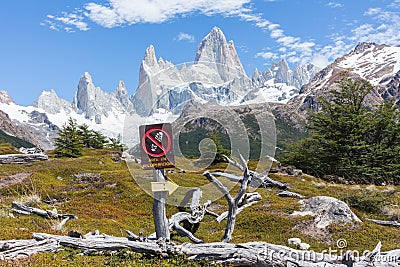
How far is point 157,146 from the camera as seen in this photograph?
35.0 feet

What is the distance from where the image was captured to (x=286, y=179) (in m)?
38.2

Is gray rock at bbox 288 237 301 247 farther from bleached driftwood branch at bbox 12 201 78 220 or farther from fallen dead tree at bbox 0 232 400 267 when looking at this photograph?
bleached driftwood branch at bbox 12 201 78 220

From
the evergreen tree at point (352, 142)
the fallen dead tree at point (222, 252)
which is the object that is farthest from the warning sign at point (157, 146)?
the evergreen tree at point (352, 142)

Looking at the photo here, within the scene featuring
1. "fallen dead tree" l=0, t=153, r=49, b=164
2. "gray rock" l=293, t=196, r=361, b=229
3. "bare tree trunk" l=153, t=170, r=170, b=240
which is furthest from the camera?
"fallen dead tree" l=0, t=153, r=49, b=164

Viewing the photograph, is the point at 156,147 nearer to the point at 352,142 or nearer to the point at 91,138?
the point at 352,142

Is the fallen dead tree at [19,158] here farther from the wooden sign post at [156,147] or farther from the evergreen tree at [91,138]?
the wooden sign post at [156,147]

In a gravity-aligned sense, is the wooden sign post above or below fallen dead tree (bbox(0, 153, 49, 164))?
above

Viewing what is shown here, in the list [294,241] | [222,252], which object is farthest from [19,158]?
[222,252]

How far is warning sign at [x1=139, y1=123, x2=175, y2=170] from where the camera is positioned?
1057 centimetres

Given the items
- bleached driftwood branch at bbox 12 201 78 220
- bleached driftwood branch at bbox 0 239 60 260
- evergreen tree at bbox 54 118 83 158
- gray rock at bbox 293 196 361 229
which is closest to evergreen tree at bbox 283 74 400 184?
gray rock at bbox 293 196 361 229

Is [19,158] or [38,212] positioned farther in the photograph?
[19,158]

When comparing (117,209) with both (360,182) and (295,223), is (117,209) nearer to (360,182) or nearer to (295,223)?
(295,223)

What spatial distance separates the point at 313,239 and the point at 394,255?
5.66 m

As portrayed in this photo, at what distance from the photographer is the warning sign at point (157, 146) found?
10.6 metres
